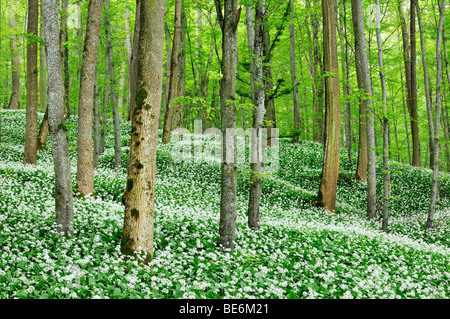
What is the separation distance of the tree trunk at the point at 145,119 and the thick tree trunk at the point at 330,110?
26.2 ft

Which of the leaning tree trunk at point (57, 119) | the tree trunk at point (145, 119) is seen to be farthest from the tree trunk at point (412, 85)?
the leaning tree trunk at point (57, 119)

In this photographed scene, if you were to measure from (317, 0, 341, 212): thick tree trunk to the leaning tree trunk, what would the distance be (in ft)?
29.3

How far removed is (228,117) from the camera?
6.59 meters

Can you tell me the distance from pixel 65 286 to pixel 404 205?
15048mm

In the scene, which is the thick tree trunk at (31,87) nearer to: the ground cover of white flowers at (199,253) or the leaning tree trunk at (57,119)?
the ground cover of white flowers at (199,253)

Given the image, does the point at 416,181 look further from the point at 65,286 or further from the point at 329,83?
the point at 65,286

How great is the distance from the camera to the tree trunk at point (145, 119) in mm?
5422

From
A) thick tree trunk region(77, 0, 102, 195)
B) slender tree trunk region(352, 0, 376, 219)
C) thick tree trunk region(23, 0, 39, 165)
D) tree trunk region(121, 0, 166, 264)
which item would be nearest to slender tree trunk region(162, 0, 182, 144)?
thick tree trunk region(23, 0, 39, 165)

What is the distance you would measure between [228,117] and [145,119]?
71.5 inches

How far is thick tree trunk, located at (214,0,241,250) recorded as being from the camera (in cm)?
642

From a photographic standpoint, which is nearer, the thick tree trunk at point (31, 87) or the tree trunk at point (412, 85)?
the thick tree trunk at point (31, 87)

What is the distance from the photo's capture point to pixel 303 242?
7855 mm

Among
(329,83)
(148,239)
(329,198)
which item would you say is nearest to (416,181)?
(329,198)

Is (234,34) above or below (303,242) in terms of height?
above
